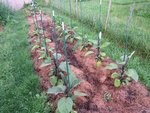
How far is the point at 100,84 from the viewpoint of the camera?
10.8ft

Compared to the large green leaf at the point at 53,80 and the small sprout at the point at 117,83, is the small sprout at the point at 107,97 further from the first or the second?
the large green leaf at the point at 53,80

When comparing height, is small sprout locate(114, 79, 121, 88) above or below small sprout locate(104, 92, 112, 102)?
above

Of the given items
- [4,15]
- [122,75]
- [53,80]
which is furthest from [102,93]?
[4,15]

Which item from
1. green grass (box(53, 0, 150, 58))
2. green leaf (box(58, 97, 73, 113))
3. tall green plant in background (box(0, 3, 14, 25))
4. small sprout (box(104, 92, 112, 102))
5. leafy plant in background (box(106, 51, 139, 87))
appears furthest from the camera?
tall green plant in background (box(0, 3, 14, 25))

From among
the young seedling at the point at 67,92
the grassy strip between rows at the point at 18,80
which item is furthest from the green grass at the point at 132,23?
the young seedling at the point at 67,92

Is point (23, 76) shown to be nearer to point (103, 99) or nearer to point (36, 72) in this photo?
point (36, 72)

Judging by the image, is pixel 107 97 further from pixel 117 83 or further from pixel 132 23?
pixel 132 23

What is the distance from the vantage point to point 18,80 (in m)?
3.57

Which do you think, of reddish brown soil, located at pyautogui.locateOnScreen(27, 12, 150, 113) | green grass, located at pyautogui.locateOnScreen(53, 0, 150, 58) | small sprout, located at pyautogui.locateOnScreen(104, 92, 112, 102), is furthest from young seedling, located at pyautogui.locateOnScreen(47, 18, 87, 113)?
green grass, located at pyautogui.locateOnScreen(53, 0, 150, 58)

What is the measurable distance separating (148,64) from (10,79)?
2349 mm

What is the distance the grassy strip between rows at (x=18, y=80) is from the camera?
294 centimetres

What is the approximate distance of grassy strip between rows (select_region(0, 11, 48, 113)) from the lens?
2.94 metres

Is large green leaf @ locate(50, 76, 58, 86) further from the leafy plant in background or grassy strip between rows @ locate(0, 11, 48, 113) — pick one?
the leafy plant in background

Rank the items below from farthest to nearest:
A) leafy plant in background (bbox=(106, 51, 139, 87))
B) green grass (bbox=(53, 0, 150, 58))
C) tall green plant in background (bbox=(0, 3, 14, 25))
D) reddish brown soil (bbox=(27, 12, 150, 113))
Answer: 1. tall green plant in background (bbox=(0, 3, 14, 25))
2. green grass (bbox=(53, 0, 150, 58))
3. leafy plant in background (bbox=(106, 51, 139, 87))
4. reddish brown soil (bbox=(27, 12, 150, 113))
